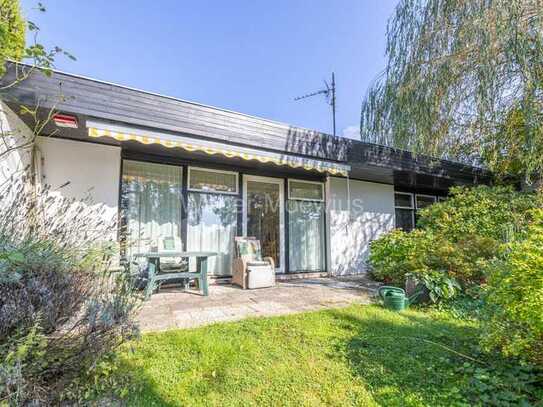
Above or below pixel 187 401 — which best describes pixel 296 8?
above

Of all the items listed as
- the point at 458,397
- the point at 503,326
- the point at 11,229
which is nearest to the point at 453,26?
the point at 503,326

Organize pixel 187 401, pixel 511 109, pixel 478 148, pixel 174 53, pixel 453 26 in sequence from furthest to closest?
pixel 174 53, pixel 478 148, pixel 511 109, pixel 453 26, pixel 187 401

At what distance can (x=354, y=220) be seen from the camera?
8773 mm

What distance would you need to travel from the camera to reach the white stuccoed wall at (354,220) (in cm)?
820

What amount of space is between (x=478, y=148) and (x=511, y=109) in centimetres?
128

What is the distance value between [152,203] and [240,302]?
9.57 ft

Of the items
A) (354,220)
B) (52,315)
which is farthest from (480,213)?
(52,315)

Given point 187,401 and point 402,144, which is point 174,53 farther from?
point 187,401

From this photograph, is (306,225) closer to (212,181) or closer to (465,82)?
(212,181)

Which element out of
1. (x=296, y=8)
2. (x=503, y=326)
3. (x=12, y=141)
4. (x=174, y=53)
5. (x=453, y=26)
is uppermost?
(x=296, y=8)

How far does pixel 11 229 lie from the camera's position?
2.43 m

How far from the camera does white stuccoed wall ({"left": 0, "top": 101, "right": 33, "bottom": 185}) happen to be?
3663mm

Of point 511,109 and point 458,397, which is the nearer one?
point 458,397

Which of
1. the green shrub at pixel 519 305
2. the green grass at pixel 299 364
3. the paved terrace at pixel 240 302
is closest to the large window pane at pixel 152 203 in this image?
the paved terrace at pixel 240 302
